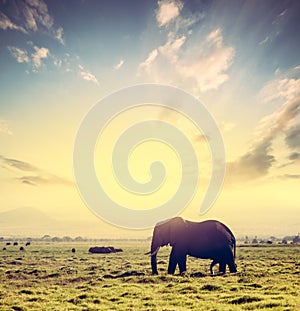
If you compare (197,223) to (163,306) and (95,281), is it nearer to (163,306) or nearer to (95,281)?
(95,281)

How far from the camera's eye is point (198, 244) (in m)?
24.4

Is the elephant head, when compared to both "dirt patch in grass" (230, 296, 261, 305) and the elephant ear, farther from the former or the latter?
"dirt patch in grass" (230, 296, 261, 305)

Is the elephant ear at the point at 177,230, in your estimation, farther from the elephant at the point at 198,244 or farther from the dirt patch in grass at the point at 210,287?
the dirt patch in grass at the point at 210,287

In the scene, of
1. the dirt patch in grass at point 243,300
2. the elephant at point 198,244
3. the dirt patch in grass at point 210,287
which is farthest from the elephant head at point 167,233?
the dirt patch in grass at point 243,300

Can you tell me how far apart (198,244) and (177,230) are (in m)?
1.95

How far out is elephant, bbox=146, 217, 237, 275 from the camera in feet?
79.5

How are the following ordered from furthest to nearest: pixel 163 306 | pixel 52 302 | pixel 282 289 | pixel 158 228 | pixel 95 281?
1. pixel 158 228
2. pixel 95 281
3. pixel 282 289
4. pixel 52 302
5. pixel 163 306

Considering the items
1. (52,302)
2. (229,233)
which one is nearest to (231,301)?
(52,302)

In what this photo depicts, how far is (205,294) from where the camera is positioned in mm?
15750

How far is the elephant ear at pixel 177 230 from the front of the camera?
24500mm

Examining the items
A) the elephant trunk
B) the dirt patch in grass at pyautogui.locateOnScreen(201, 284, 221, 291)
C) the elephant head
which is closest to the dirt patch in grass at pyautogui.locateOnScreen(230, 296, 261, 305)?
the dirt patch in grass at pyautogui.locateOnScreen(201, 284, 221, 291)

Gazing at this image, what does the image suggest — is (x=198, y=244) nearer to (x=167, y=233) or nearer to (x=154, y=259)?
(x=167, y=233)

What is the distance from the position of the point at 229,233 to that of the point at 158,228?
19.2 feet

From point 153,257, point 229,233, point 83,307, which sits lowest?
point 83,307
